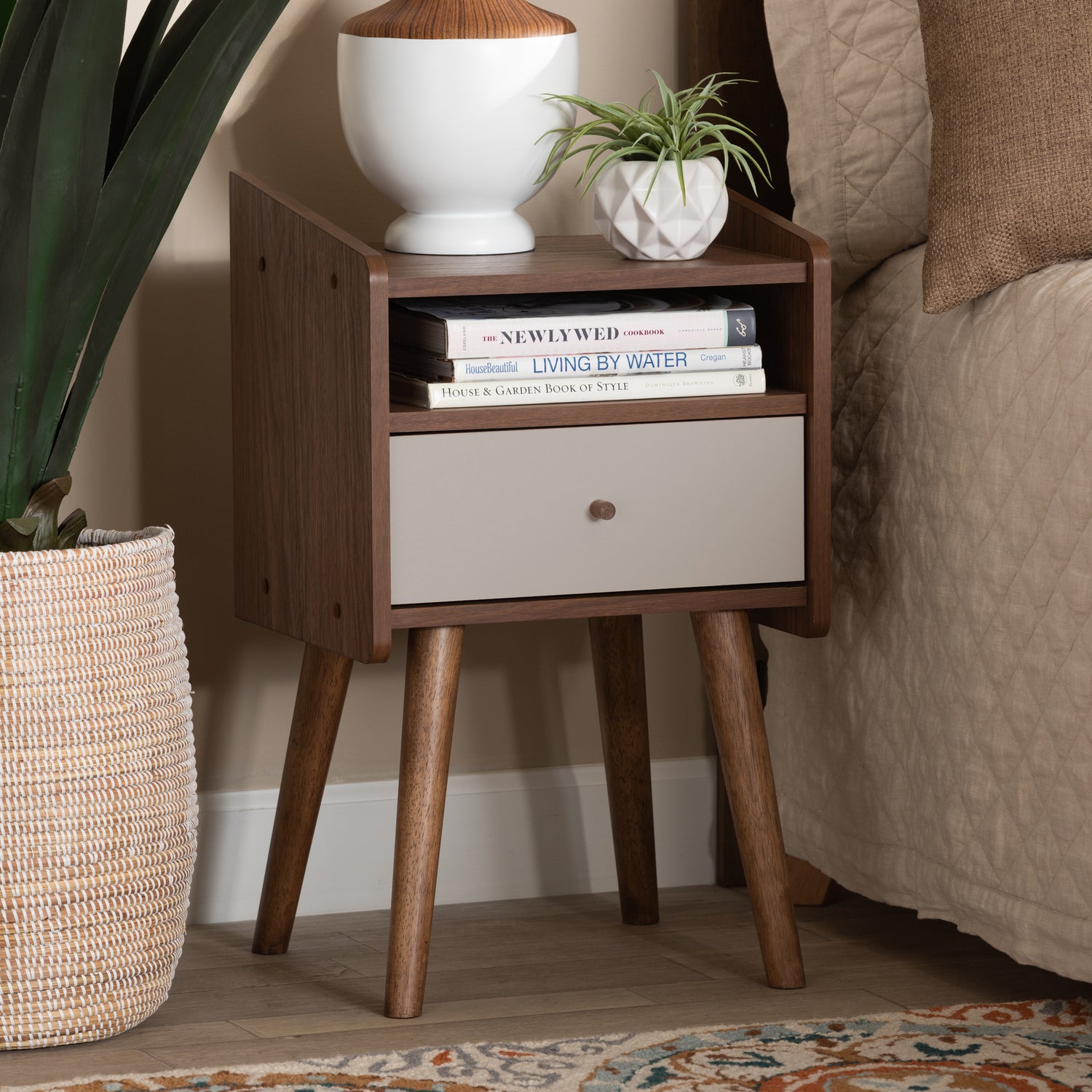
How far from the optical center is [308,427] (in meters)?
1.46

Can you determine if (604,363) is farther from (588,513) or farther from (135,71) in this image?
(135,71)

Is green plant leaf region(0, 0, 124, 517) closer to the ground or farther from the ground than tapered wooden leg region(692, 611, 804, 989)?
farther from the ground

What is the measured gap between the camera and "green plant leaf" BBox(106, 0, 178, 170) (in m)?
1.39

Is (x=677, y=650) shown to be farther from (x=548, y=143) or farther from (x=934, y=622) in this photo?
(x=548, y=143)

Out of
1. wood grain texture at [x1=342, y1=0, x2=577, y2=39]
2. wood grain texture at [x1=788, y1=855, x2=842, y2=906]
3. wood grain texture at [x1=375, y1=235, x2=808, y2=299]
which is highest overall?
wood grain texture at [x1=342, y1=0, x2=577, y2=39]

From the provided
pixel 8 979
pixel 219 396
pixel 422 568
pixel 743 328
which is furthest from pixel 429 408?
pixel 8 979

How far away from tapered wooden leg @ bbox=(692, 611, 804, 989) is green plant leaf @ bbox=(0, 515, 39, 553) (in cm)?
54

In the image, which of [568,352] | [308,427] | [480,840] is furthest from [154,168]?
[480,840]

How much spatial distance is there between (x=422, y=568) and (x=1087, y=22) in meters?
0.67

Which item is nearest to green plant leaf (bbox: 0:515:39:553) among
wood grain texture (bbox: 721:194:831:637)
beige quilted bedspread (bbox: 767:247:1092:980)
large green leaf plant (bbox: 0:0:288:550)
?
large green leaf plant (bbox: 0:0:288:550)

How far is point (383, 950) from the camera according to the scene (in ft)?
5.41

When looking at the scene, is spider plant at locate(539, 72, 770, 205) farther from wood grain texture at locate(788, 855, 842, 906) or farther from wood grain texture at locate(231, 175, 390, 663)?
wood grain texture at locate(788, 855, 842, 906)

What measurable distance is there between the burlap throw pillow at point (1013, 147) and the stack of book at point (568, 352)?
178 mm

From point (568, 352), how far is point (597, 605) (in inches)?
7.9
